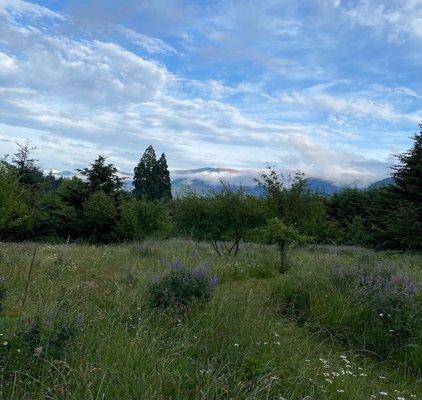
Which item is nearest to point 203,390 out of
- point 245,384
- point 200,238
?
point 245,384

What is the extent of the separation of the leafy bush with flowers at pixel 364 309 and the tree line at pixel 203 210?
3332 millimetres

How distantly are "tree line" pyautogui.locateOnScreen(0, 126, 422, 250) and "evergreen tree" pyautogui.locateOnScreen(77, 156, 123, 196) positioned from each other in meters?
0.09

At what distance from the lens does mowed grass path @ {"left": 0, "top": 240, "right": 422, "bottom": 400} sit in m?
2.95

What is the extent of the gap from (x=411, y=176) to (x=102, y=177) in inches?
999

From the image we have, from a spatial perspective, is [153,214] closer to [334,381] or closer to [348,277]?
[348,277]

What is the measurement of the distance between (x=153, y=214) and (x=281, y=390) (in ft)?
80.5

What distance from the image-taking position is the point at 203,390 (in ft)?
9.91

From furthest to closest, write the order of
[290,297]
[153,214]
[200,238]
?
[153,214] < [200,238] < [290,297]

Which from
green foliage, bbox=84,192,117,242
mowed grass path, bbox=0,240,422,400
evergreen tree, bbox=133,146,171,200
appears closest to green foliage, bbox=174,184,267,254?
mowed grass path, bbox=0,240,422,400

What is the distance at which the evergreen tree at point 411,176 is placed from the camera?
2683 centimetres

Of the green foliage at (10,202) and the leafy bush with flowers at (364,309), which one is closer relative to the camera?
the leafy bush with flowers at (364,309)

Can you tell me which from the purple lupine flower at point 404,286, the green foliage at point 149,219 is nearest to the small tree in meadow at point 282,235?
the purple lupine flower at point 404,286

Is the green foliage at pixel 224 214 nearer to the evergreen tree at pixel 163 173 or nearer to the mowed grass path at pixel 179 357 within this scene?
the mowed grass path at pixel 179 357

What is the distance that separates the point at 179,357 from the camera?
3.56 metres
